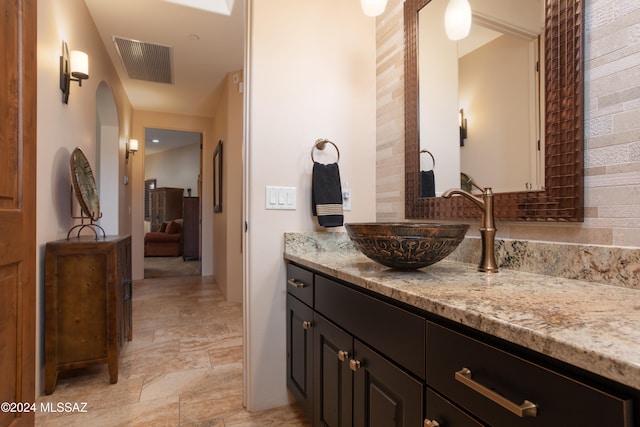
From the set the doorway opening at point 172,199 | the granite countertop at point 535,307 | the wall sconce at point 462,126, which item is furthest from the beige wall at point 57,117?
the doorway opening at point 172,199

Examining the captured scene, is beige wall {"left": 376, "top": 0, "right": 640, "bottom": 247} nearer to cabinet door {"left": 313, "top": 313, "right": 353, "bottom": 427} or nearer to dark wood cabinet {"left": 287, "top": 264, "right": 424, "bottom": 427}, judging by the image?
dark wood cabinet {"left": 287, "top": 264, "right": 424, "bottom": 427}

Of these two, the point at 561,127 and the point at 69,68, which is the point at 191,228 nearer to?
the point at 69,68

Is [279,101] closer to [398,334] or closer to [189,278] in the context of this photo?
[398,334]

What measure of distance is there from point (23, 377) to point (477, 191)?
1.95 meters

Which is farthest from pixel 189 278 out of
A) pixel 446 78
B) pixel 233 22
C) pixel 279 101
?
pixel 446 78

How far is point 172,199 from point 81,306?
25.1 ft

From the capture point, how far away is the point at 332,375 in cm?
124

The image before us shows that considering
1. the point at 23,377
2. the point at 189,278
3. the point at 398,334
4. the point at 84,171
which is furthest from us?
the point at 189,278

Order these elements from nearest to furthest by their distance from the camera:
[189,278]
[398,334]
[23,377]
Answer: [398,334]
[23,377]
[189,278]

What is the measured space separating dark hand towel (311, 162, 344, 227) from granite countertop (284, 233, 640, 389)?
1.52 ft

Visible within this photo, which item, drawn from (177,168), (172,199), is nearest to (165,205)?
(172,199)

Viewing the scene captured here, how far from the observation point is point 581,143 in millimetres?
973

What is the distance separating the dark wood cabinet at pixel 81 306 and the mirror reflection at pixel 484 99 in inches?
73.3

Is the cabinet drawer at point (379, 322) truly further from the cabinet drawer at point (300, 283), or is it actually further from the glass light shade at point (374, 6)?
the glass light shade at point (374, 6)
